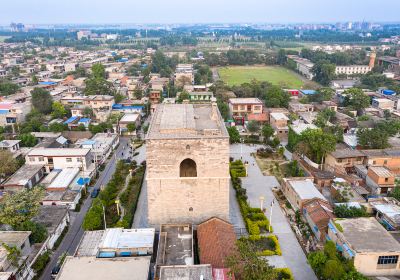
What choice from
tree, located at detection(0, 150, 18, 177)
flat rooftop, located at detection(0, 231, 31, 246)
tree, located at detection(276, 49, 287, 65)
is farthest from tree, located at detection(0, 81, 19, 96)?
tree, located at detection(276, 49, 287, 65)

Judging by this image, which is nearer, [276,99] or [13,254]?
[13,254]

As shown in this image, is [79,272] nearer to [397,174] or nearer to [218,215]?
[218,215]

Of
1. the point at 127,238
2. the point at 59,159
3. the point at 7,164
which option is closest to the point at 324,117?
the point at 59,159

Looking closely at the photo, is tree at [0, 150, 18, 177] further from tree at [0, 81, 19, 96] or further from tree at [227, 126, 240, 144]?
tree at [0, 81, 19, 96]

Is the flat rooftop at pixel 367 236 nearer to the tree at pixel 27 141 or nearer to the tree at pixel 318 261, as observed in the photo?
the tree at pixel 318 261

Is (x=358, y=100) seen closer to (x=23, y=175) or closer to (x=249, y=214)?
(x=249, y=214)

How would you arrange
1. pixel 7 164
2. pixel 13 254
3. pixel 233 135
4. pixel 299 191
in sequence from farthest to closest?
pixel 233 135 → pixel 7 164 → pixel 299 191 → pixel 13 254
